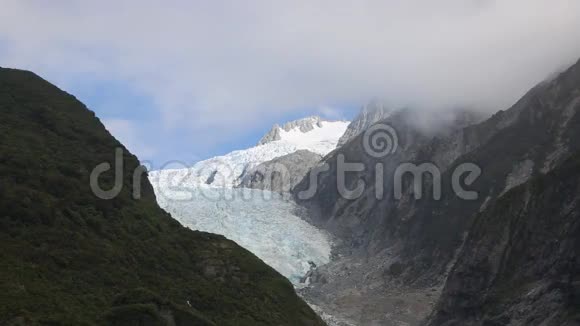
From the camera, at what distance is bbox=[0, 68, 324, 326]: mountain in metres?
27.2

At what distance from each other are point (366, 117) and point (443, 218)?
98.1 metres

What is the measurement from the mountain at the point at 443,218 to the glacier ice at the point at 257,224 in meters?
3.93

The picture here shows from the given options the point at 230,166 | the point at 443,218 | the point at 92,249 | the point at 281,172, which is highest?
the point at 230,166

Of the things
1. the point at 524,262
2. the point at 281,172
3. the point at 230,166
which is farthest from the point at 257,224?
the point at 230,166

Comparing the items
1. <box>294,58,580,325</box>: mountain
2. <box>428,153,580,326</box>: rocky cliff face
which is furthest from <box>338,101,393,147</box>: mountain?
<box>428,153,580,326</box>: rocky cliff face

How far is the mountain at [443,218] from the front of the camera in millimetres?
60000

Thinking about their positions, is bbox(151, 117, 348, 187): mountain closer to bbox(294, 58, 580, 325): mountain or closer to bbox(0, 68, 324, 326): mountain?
bbox(294, 58, 580, 325): mountain

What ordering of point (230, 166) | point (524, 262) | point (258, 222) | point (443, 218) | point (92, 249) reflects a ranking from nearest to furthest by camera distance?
1. point (92, 249)
2. point (524, 262)
3. point (443, 218)
4. point (258, 222)
5. point (230, 166)

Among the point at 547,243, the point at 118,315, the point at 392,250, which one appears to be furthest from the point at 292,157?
the point at 118,315

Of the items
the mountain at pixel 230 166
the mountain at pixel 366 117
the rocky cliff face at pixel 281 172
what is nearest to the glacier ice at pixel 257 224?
the rocky cliff face at pixel 281 172

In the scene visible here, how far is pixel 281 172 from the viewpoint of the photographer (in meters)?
151

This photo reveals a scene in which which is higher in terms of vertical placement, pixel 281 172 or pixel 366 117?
pixel 366 117

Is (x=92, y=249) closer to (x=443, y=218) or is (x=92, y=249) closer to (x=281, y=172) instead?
(x=443, y=218)

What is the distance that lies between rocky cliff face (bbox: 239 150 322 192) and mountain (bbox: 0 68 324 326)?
9725cm
